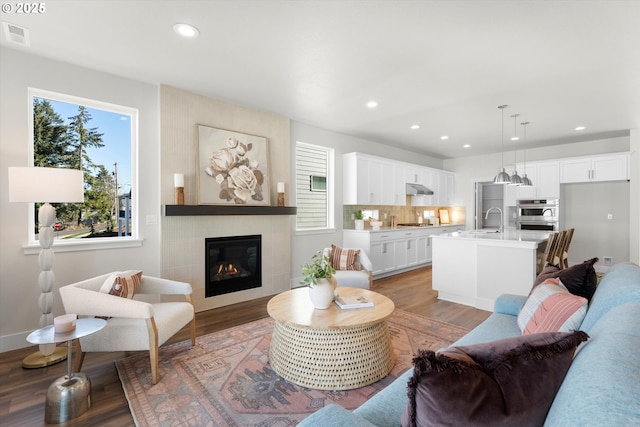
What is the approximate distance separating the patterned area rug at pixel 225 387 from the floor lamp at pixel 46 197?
0.63 meters

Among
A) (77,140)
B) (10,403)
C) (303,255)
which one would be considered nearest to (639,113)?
(303,255)

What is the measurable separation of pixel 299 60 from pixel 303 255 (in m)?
3.10

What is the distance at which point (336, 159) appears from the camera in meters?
5.75

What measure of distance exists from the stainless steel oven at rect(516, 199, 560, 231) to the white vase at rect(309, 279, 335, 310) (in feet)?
19.5

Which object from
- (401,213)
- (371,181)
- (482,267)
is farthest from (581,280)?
(401,213)

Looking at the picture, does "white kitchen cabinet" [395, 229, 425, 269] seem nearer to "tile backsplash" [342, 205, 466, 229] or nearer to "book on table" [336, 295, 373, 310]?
"tile backsplash" [342, 205, 466, 229]

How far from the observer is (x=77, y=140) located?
3.32 m

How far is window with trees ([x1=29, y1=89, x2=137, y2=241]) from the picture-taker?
313cm

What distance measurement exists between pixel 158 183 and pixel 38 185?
127 cm

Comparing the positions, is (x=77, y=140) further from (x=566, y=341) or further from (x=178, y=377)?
(x=566, y=341)

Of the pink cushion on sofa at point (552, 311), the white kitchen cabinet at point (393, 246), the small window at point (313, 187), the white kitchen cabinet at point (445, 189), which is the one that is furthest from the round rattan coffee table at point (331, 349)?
the white kitchen cabinet at point (445, 189)

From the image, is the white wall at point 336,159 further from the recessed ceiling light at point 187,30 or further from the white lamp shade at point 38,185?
the white lamp shade at point 38,185

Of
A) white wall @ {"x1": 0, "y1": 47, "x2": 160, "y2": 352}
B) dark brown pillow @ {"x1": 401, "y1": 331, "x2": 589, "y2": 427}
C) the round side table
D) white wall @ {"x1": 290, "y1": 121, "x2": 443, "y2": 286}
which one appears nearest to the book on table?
dark brown pillow @ {"x1": 401, "y1": 331, "x2": 589, "y2": 427}

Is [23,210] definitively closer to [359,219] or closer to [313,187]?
[313,187]
